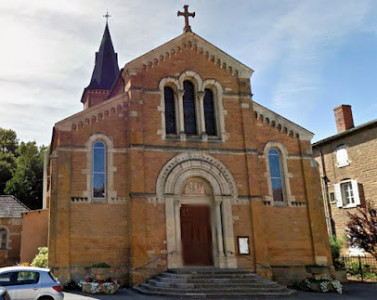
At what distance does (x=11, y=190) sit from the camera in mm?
44344

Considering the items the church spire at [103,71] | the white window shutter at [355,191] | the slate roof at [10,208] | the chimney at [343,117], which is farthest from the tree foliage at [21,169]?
the white window shutter at [355,191]

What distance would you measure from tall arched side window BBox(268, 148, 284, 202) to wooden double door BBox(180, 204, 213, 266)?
3608 millimetres

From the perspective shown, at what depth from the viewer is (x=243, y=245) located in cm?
1852

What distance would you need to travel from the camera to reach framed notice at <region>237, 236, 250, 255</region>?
60.5 feet

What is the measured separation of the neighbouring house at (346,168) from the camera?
25.8m

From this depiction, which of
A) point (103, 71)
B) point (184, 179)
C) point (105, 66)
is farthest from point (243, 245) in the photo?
point (105, 66)

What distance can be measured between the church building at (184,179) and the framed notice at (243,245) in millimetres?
57

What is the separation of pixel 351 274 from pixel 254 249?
895 cm

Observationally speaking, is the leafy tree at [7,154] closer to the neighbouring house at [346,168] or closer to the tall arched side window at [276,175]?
the neighbouring house at [346,168]

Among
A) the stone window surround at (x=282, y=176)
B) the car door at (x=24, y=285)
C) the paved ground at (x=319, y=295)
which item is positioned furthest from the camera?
the stone window surround at (x=282, y=176)

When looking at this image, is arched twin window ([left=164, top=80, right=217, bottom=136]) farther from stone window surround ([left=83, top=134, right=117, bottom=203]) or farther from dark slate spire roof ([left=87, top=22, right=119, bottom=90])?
dark slate spire roof ([left=87, top=22, right=119, bottom=90])

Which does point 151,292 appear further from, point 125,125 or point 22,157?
point 22,157

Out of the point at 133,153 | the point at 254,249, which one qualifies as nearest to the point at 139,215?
the point at 133,153

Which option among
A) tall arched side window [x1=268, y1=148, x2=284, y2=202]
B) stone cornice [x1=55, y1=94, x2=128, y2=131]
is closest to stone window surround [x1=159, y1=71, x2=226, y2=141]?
stone cornice [x1=55, y1=94, x2=128, y2=131]
